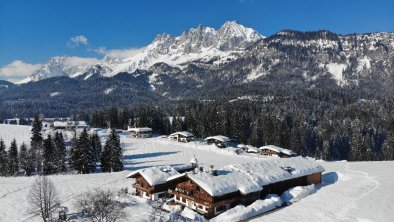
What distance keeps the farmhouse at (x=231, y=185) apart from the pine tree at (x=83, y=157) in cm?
3396

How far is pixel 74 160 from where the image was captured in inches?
3514

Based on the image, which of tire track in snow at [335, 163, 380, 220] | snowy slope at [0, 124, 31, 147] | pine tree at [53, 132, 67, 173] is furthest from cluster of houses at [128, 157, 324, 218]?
snowy slope at [0, 124, 31, 147]

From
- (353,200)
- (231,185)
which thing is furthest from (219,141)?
(353,200)

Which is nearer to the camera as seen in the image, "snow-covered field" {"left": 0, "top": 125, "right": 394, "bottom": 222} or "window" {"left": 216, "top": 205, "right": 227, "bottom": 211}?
"snow-covered field" {"left": 0, "top": 125, "right": 394, "bottom": 222}

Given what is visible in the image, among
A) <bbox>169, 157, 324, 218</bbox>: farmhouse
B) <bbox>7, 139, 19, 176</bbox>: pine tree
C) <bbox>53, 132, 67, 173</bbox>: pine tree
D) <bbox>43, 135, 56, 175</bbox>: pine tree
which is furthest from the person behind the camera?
<bbox>7, 139, 19, 176</bbox>: pine tree

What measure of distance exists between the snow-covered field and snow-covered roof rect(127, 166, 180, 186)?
375 cm

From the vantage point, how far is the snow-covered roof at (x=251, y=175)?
5544 centimetres

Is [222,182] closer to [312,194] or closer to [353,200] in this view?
[312,194]

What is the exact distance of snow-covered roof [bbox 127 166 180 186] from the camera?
62.0 metres

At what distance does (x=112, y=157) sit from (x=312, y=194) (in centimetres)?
4843

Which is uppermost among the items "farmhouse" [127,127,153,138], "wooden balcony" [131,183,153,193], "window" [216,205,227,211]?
"farmhouse" [127,127,153,138]

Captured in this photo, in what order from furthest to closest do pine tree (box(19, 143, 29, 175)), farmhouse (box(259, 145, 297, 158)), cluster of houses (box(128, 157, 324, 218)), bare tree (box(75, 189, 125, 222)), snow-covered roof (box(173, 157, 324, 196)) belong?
farmhouse (box(259, 145, 297, 158)) → pine tree (box(19, 143, 29, 175)) → snow-covered roof (box(173, 157, 324, 196)) → cluster of houses (box(128, 157, 324, 218)) → bare tree (box(75, 189, 125, 222))

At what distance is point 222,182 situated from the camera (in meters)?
56.3

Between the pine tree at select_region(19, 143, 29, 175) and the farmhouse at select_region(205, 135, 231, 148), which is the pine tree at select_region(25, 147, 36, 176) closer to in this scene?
the pine tree at select_region(19, 143, 29, 175)
